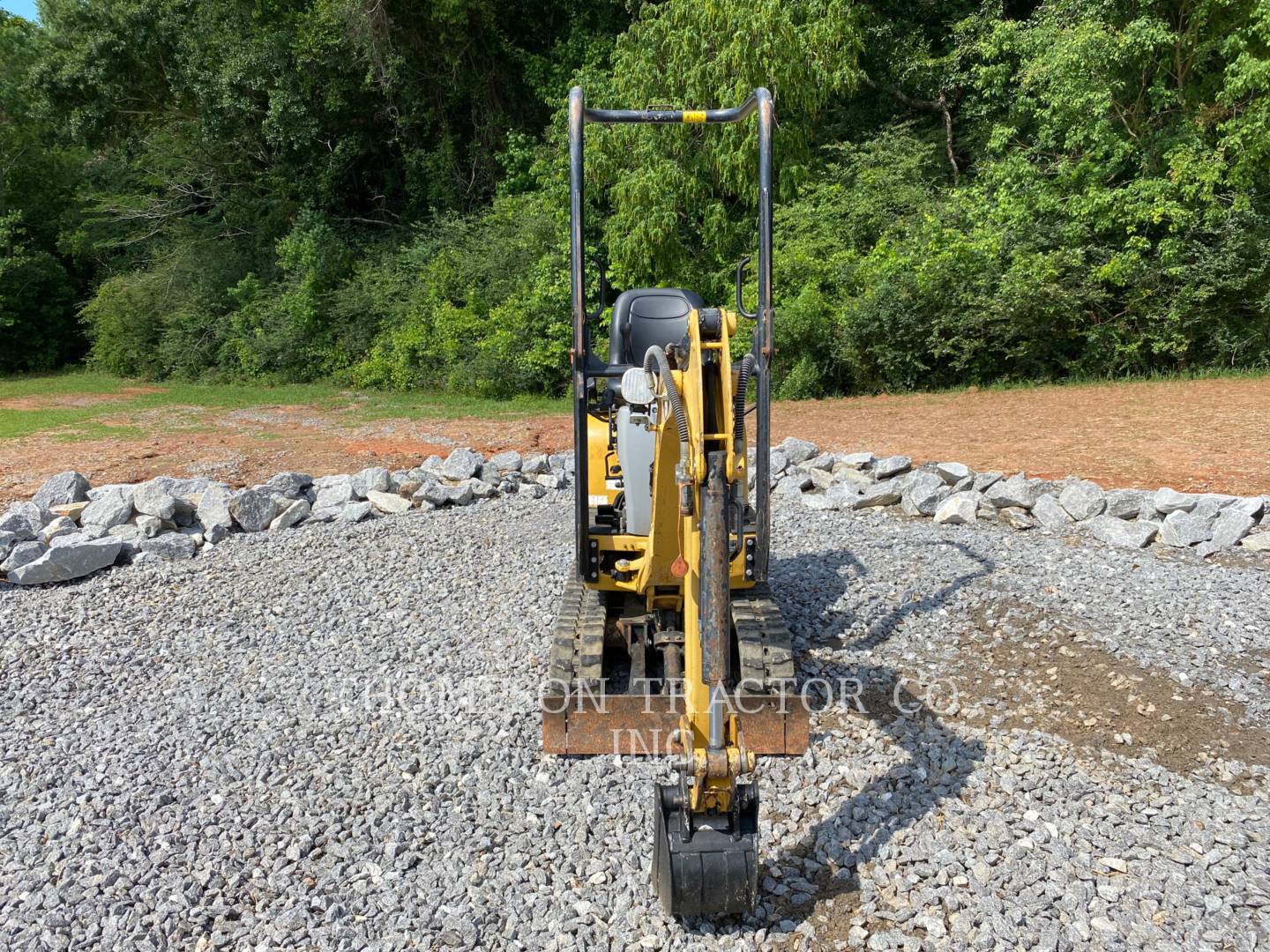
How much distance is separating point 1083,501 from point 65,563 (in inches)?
334

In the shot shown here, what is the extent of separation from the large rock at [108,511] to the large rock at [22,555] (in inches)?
34.7

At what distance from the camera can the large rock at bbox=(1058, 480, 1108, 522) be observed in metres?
8.16

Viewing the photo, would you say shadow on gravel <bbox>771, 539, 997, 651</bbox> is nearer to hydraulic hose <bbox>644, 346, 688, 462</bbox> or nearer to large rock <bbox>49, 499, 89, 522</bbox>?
hydraulic hose <bbox>644, 346, 688, 462</bbox>

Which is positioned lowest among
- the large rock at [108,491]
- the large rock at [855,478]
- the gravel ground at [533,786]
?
the gravel ground at [533,786]

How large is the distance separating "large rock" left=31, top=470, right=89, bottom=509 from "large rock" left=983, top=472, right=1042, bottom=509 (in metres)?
8.76

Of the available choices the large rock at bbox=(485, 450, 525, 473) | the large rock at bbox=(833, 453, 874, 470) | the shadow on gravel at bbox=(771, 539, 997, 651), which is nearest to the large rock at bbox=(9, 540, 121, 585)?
the large rock at bbox=(485, 450, 525, 473)

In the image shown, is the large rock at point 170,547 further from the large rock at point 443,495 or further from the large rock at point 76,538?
the large rock at point 443,495

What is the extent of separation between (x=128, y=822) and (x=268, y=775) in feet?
1.92

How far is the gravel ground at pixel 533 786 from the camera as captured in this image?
3.31m

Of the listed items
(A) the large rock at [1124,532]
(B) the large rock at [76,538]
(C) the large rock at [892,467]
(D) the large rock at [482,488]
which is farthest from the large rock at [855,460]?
(B) the large rock at [76,538]

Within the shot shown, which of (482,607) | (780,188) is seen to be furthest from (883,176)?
(482,607)

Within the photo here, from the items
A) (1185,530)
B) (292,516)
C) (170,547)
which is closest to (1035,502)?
(1185,530)

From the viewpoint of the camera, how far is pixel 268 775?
433 cm

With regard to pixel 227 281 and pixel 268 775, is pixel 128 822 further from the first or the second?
pixel 227 281
